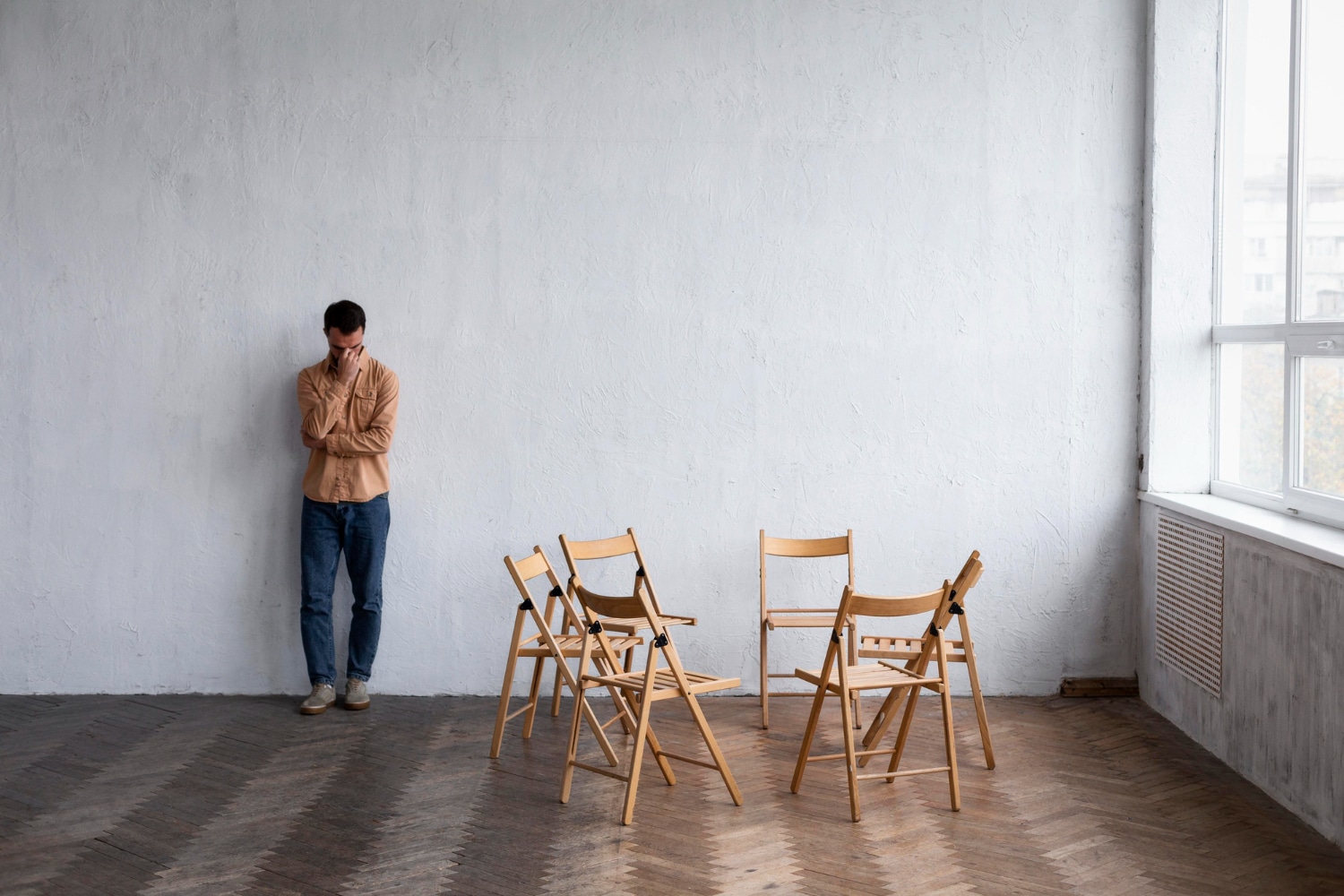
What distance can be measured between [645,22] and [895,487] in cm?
268

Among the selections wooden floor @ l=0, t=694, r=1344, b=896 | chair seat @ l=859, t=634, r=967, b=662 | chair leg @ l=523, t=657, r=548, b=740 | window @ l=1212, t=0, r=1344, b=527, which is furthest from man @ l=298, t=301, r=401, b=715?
window @ l=1212, t=0, r=1344, b=527

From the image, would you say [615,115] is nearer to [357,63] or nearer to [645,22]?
[645,22]

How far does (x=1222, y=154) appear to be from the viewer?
5352 mm

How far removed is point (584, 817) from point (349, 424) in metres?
2.36

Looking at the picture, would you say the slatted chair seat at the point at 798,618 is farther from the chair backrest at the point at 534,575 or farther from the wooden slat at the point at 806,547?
the chair backrest at the point at 534,575

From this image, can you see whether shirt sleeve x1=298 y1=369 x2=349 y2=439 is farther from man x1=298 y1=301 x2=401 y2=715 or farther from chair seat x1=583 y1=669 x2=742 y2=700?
chair seat x1=583 y1=669 x2=742 y2=700

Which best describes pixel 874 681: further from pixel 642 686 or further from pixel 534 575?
pixel 534 575

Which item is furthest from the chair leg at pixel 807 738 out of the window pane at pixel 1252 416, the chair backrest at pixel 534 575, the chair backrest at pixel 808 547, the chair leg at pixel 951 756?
the window pane at pixel 1252 416

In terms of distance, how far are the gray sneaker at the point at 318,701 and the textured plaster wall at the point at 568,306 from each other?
0.36m

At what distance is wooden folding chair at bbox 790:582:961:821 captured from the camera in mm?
3871

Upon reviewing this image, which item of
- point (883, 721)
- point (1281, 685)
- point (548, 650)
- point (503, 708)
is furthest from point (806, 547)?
point (1281, 685)

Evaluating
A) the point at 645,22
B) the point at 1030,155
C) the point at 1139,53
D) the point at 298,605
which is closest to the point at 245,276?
the point at 298,605

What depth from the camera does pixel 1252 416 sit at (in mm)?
5090

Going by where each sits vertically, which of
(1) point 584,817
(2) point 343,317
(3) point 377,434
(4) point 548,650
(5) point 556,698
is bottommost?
(1) point 584,817
